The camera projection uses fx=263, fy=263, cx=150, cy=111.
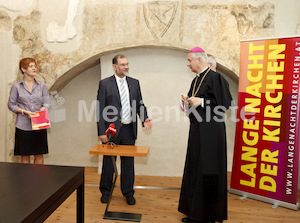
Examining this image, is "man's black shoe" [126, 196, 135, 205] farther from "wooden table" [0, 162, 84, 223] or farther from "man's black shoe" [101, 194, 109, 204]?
"wooden table" [0, 162, 84, 223]

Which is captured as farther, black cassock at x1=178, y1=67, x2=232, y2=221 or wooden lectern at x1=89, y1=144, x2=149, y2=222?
black cassock at x1=178, y1=67, x2=232, y2=221

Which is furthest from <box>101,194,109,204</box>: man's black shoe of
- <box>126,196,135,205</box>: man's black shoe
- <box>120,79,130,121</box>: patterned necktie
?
<box>120,79,130,121</box>: patterned necktie

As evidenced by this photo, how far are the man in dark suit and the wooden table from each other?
1650mm

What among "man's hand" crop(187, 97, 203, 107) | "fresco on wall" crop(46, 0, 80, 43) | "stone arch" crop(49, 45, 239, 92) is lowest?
"man's hand" crop(187, 97, 203, 107)

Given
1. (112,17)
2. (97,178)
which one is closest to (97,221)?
(97,178)

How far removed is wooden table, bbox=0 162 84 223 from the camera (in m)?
1.07

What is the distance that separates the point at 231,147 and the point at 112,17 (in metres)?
3.14

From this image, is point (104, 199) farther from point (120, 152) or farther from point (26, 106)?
point (26, 106)

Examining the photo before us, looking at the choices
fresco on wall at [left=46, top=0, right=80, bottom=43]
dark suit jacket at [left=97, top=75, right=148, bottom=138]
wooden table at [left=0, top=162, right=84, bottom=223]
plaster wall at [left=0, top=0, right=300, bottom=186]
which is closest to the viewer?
wooden table at [left=0, top=162, right=84, bottom=223]

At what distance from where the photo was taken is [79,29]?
14.5 ft

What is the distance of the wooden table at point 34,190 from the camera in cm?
107

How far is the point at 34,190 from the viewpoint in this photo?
4.20 feet

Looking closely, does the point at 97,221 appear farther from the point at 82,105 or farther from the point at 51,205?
the point at 82,105

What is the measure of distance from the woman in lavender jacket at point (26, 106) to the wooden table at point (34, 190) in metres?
2.07
